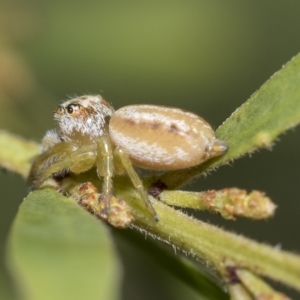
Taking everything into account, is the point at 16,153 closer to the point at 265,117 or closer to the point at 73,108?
the point at 73,108

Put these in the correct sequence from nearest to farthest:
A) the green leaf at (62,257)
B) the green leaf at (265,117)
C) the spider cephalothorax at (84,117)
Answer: the green leaf at (62,257)
the green leaf at (265,117)
the spider cephalothorax at (84,117)

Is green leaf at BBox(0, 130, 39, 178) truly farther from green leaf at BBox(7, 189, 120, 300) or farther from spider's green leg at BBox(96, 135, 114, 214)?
green leaf at BBox(7, 189, 120, 300)

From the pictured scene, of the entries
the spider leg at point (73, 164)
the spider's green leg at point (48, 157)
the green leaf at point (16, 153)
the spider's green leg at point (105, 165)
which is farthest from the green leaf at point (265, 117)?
the green leaf at point (16, 153)

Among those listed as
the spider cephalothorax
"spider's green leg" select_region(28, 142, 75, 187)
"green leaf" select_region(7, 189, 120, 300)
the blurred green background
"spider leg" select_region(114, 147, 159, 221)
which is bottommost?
"green leaf" select_region(7, 189, 120, 300)

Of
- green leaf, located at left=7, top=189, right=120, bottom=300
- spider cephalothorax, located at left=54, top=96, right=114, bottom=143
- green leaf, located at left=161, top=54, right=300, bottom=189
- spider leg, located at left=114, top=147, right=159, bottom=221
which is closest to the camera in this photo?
green leaf, located at left=7, top=189, right=120, bottom=300

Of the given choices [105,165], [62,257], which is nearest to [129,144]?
[105,165]

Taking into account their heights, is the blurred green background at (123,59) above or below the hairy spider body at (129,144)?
above

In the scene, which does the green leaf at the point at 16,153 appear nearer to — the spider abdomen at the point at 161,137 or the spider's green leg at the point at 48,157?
the spider's green leg at the point at 48,157

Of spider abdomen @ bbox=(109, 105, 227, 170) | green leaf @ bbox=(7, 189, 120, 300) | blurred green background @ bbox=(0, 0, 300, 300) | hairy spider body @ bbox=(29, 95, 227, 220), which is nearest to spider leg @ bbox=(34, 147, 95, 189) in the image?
hairy spider body @ bbox=(29, 95, 227, 220)
